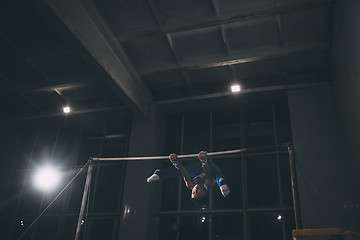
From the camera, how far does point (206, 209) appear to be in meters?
9.30

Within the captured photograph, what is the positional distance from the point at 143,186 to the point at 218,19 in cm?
564

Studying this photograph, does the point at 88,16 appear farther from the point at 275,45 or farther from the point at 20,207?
the point at 20,207

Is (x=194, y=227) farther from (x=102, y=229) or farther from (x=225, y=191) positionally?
(x=225, y=191)

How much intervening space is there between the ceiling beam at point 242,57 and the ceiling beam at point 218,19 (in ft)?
4.84

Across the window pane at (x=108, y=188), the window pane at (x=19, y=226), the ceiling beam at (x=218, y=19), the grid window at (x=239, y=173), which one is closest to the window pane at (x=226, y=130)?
the grid window at (x=239, y=173)

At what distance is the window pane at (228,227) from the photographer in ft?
28.7

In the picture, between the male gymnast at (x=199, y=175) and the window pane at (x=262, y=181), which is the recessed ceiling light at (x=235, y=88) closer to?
the window pane at (x=262, y=181)

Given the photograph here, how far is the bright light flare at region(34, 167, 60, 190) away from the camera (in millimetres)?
11375

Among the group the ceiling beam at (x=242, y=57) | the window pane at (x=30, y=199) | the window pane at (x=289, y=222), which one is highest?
the ceiling beam at (x=242, y=57)

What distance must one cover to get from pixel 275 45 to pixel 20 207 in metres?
11.2

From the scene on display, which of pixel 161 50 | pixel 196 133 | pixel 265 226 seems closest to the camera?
pixel 265 226

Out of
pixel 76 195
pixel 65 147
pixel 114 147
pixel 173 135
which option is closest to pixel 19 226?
pixel 76 195

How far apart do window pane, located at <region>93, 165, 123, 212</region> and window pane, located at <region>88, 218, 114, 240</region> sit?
1.45 ft

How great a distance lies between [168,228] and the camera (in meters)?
9.53
